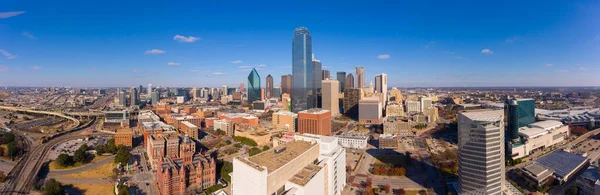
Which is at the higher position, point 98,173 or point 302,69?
point 302,69

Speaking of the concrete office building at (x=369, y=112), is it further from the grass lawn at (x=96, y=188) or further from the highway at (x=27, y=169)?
the highway at (x=27, y=169)

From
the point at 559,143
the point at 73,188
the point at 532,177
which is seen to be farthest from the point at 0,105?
the point at 559,143

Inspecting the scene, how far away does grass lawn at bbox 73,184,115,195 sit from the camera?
1497 centimetres

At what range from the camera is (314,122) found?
1083 inches

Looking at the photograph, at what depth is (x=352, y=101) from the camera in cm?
4453

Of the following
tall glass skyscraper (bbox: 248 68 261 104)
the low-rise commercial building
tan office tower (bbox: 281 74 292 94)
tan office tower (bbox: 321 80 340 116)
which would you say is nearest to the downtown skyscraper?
tan office tower (bbox: 321 80 340 116)

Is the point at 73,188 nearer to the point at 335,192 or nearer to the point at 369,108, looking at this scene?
the point at 335,192

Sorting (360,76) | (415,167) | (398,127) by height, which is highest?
(360,76)

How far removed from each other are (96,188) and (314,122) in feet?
57.4

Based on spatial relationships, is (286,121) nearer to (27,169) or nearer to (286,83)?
(27,169)

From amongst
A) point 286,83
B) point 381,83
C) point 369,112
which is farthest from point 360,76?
point 369,112

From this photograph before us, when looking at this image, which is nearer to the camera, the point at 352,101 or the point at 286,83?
the point at 352,101

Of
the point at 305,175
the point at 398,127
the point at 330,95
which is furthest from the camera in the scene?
the point at 330,95

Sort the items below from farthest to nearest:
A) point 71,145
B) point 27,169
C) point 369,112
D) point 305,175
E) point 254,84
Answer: point 254,84, point 369,112, point 71,145, point 27,169, point 305,175
